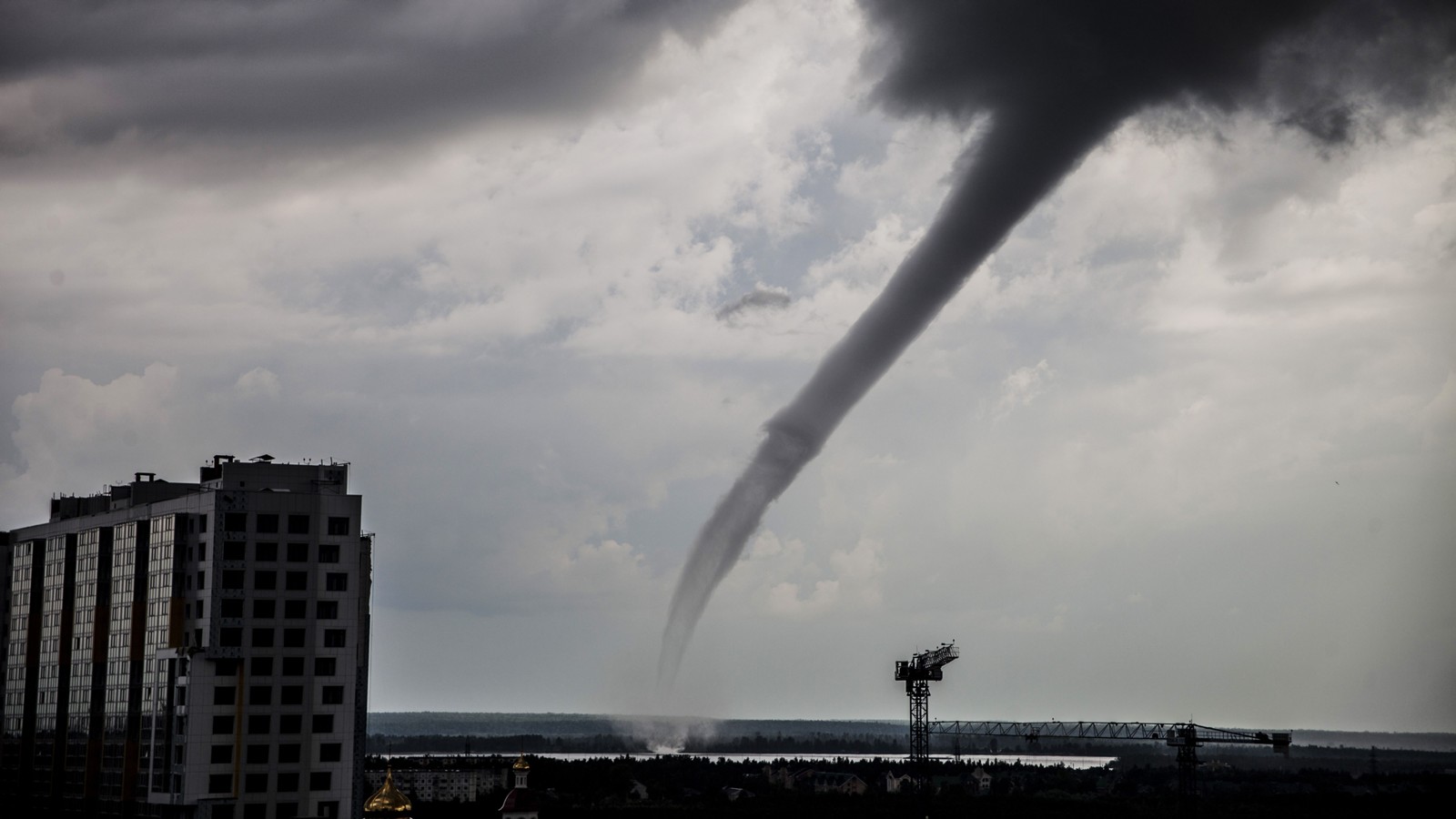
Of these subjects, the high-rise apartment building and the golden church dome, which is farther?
the high-rise apartment building

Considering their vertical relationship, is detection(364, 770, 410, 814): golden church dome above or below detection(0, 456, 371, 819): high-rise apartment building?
below

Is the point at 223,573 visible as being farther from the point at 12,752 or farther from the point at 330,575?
the point at 12,752

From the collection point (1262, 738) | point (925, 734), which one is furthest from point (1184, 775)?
point (925, 734)

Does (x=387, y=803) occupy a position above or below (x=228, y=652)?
below

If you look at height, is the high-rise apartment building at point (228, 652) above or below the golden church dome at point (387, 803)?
above

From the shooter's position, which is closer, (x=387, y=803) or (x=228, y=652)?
(x=387, y=803)
